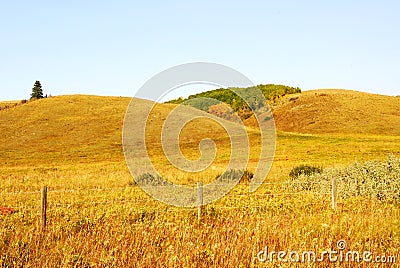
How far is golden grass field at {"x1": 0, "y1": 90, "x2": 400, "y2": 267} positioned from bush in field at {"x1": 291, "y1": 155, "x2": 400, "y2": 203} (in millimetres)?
611

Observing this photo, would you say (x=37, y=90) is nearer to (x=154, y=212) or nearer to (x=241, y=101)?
(x=241, y=101)

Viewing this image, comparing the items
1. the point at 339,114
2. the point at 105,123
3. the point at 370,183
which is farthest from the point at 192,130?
the point at 370,183

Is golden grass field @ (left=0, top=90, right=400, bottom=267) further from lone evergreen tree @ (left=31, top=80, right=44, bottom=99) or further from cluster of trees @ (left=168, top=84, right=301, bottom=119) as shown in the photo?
lone evergreen tree @ (left=31, top=80, right=44, bottom=99)

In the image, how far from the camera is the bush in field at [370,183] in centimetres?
1659

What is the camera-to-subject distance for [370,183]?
57.4 ft

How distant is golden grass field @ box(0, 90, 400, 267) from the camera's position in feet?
24.5

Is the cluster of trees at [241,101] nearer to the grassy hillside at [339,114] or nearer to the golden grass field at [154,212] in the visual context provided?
the grassy hillside at [339,114]

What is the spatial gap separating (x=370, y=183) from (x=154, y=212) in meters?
9.11

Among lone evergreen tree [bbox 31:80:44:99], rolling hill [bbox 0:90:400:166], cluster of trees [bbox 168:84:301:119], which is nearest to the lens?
rolling hill [bbox 0:90:400:166]

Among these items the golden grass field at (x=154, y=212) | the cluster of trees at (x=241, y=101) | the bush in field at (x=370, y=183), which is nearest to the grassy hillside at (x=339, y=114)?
the golden grass field at (x=154, y=212)

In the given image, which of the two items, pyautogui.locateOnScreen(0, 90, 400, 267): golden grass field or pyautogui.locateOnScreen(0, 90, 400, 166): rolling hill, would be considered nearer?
pyautogui.locateOnScreen(0, 90, 400, 267): golden grass field

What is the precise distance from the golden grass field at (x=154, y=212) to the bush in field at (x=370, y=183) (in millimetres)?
611

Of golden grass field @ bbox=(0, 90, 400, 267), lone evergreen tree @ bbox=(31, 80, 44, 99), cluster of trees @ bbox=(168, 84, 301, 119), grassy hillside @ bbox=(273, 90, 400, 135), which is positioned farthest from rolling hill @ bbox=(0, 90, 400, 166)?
lone evergreen tree @ bbox=(31, 80, 44, 99)

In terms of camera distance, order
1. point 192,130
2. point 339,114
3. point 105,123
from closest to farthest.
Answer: point 192,130
point 105,123
point 339,114
